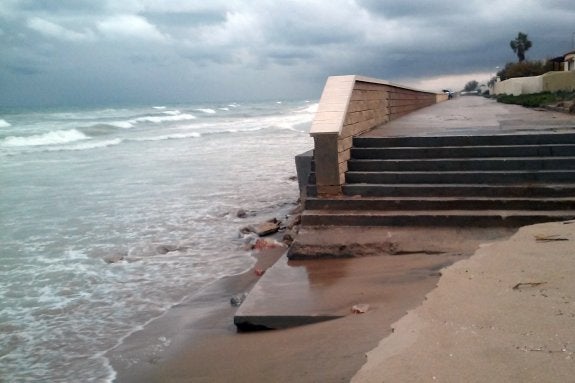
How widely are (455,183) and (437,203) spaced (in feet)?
1.84

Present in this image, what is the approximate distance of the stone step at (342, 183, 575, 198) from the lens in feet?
19.2

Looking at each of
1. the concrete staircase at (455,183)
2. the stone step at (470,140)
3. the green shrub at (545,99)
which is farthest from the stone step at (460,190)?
the green shrub at (545,99)

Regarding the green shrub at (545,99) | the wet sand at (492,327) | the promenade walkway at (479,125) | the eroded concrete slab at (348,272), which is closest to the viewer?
the wet sand at (492,327)

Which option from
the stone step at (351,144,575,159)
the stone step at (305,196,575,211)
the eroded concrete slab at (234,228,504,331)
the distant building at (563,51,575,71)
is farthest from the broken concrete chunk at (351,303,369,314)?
the distant building at (563,51,575,71)

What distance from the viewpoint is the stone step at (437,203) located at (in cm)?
570

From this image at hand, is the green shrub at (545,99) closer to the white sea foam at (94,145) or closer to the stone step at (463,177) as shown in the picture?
the stone step at (463,177)

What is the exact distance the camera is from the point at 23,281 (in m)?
6.43

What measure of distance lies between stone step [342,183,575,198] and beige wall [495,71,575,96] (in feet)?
81.3

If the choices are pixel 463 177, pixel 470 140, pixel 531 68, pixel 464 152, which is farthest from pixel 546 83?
pixel 463 177

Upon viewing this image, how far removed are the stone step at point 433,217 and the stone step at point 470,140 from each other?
5.11 feet

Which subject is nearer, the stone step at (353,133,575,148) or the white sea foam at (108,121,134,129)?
the stone step at (353,133,575,148)

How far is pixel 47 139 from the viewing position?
1257 inches

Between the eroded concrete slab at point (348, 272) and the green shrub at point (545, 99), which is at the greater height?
the green shrub at point (545, 99)

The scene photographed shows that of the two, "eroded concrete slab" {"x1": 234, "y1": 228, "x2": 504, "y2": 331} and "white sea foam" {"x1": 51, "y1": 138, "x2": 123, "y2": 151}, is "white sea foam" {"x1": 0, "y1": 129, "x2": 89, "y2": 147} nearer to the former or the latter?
"white sea foam" {"x1": 51, "y1": 138, "x2": 123, "y2": 151}
